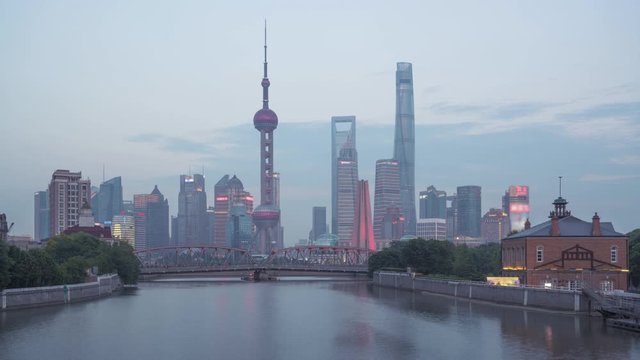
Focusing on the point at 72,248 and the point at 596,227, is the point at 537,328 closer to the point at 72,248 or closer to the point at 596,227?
the point at 596,227

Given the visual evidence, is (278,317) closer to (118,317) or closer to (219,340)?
(118,317)

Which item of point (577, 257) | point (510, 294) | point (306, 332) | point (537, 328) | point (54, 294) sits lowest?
point (306, 332)

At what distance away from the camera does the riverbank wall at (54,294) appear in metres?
90.5

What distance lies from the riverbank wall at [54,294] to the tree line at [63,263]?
1340 millimetres

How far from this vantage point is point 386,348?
66.4 meters

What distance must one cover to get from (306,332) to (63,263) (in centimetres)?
5710

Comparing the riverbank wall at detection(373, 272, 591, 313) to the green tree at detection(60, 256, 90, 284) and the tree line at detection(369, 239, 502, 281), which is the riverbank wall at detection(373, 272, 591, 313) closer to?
the tree line at detection(369, 239, 502, 281)

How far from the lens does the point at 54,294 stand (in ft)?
334

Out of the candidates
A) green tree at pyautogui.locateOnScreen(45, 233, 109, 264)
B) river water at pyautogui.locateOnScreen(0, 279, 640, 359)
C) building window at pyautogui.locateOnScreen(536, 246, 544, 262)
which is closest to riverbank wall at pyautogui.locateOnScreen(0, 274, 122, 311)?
river water at pyautogui.locateOnScreen(0, 279, 640, 359)

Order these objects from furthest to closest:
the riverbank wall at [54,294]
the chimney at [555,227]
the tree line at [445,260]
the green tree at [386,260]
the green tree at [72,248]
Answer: the green tree at [386,260] < the green tree at [72,248] < the tree line at [445,260] < the chimney at [555,227] < the riverbank wall at [54,294]

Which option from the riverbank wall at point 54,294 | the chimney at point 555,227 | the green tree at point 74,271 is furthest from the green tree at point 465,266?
the green tree at point 74,271

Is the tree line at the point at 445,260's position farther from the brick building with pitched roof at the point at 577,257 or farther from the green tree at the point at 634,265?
the brick building with pitched roof at the point at 577,257

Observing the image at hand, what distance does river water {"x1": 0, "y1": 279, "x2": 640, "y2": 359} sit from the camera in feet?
208

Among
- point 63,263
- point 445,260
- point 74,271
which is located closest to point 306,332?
point 74,271
